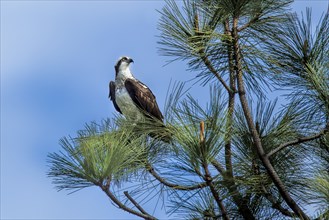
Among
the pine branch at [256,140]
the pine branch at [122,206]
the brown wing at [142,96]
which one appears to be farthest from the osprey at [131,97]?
the pine branch at [122,206]

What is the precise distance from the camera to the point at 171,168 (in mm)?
4105

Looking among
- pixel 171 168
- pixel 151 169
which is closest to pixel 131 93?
pixel 151 169

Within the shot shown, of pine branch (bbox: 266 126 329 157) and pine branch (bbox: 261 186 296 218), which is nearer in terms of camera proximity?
pine branch (bbox: 266 126 329 157)

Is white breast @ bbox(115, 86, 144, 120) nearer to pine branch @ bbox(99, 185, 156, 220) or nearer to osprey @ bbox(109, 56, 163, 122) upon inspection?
osprey @ bbox(109, 56, 163, 122)

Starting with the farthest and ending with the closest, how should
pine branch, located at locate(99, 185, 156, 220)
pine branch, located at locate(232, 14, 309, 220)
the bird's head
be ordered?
the bird's head, pine branch, located at locate(232, 14, 309, 220), pine branch, located at locate(99, 185, 156, 220)

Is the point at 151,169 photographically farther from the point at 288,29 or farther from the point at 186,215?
the point at 288,29

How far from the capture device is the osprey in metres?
6.22

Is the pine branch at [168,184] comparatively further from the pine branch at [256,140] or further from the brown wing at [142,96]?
the brown wing at [142,96]

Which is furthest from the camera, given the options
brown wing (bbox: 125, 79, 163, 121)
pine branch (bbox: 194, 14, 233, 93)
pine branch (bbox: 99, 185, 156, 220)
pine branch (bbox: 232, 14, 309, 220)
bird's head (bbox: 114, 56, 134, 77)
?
bird's head (bbox: 114, 56, 134, 77)

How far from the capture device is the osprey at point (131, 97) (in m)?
6.22

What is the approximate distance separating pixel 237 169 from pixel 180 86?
669 mm

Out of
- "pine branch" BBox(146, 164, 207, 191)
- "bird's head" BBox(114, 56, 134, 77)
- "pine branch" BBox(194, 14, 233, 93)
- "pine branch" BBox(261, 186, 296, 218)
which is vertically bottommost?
"pine branch" BBox(261, 186, 296, 218)

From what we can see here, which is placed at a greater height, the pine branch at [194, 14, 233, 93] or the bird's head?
the bird's head

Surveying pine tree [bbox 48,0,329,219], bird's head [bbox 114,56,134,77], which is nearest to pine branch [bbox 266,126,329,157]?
pine tree [bbox 48,0,329,219]
